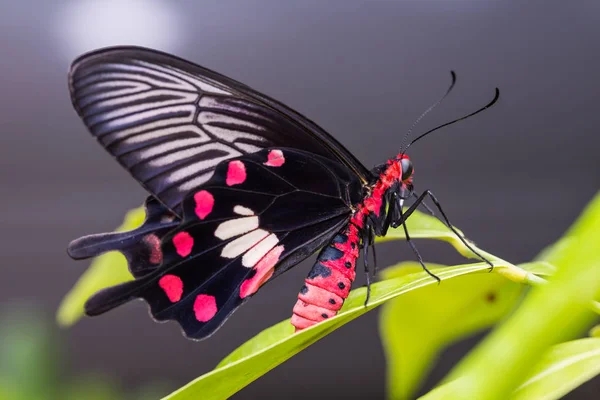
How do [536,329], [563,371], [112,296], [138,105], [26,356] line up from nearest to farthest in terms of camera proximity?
1. [536,329]
2. [563,371]
3. [112,296]
4. [138,105]
5. [26,356]

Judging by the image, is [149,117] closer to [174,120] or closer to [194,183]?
[174,120]

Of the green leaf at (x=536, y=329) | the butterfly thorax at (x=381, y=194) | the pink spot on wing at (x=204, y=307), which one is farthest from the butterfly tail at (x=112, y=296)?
the green leaf at (x=536, y=329)

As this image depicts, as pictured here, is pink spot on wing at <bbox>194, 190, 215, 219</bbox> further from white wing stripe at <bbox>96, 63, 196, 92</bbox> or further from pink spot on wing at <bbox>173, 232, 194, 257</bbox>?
white wing stripe at <bbox>96, 63, 196, 92</bbox>

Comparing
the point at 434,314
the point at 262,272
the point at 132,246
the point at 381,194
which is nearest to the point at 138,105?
the point at 132,246

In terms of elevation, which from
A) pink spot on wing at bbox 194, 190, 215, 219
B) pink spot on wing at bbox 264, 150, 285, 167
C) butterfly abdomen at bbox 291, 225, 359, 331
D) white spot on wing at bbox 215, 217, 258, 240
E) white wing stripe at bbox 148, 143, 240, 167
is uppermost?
white wing stripe at bbox 148, 143, 240, 167

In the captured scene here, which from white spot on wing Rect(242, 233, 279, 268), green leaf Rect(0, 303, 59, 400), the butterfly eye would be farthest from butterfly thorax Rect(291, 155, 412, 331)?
green leaf Rect(0, 303, 59, 400)

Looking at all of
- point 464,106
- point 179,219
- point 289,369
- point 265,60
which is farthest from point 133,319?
point 179,219
